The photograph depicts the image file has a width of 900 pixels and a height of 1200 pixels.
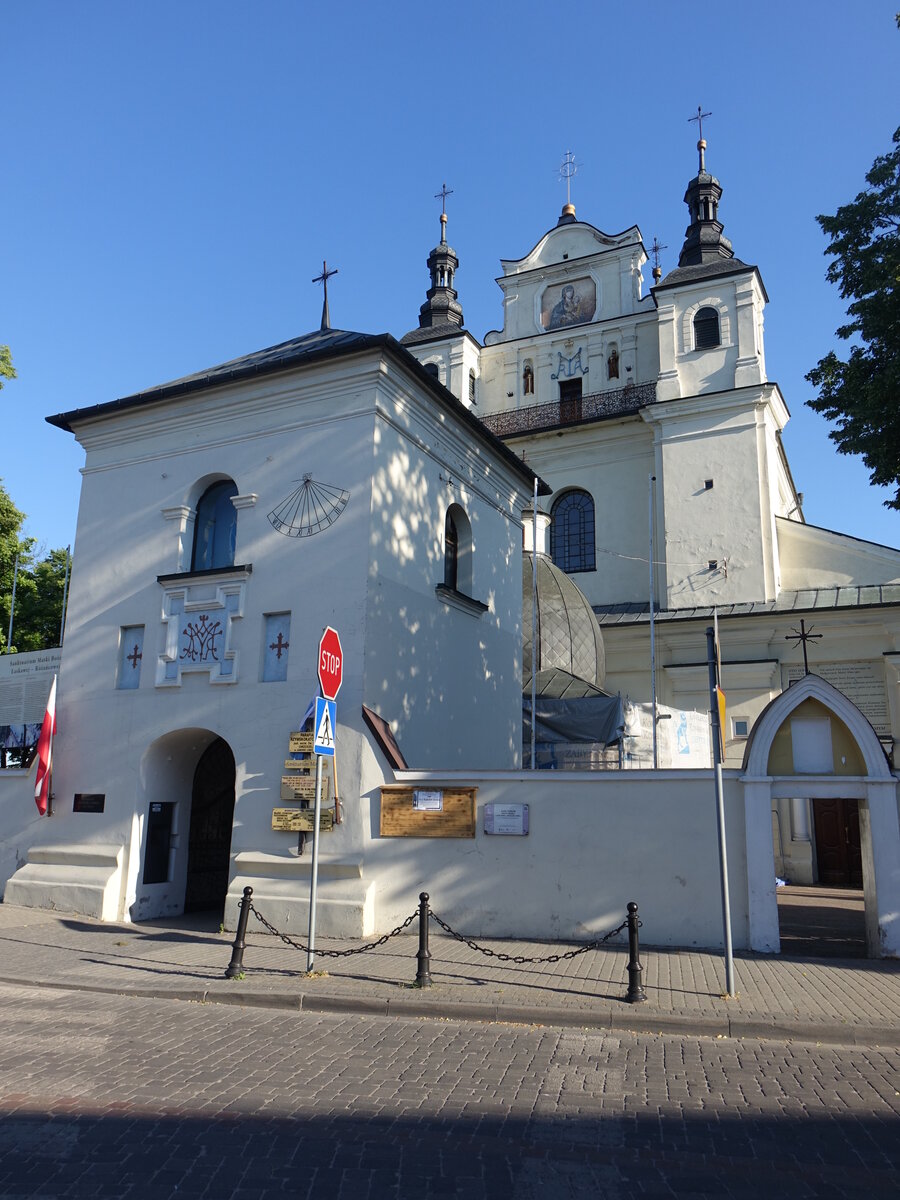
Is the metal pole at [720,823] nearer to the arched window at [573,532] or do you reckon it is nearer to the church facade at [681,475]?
the church facade at [681,475]

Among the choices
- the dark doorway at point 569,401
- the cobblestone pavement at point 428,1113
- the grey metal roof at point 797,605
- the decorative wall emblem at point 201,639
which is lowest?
the cobblestone pavement at point 428,1113

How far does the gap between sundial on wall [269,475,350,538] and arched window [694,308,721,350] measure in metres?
19.3

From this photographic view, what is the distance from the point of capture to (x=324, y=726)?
10.2 meters

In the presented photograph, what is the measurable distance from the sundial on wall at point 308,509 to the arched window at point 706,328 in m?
19.3

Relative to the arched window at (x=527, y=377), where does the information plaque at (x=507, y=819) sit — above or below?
below

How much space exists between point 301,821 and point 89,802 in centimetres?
391

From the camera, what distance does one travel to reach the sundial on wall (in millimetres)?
12922

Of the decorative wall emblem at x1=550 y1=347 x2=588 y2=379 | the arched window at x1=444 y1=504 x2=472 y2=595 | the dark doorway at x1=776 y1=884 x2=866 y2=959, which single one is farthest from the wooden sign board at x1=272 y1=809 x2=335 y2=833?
the decorative wall emblem at x1=550 y1=347 x2=588 y2=379

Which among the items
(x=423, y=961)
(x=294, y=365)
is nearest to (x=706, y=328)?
(x=294, y=365)

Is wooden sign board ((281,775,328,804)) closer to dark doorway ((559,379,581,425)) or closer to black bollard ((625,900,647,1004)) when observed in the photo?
black bollard ((625,900,647,1004))

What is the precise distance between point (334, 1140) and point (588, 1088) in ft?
6.30

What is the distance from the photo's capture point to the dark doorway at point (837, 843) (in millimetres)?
21884

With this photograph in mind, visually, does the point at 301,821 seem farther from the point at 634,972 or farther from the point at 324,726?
the point at 634,972

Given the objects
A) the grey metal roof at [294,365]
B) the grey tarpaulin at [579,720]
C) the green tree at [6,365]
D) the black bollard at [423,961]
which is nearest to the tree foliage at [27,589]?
the green tree at [6,365]
